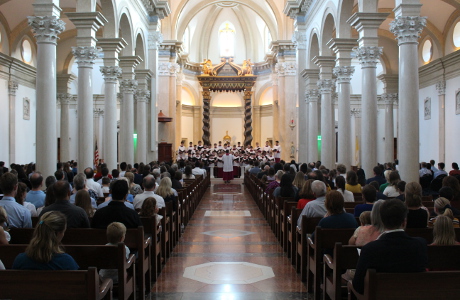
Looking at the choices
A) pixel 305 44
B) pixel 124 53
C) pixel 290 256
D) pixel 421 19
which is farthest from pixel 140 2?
pixel 290 256

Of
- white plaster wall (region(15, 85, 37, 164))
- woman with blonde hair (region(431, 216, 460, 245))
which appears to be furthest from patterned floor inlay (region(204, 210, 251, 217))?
white plaster wall (region(15, 85, 37, 164))

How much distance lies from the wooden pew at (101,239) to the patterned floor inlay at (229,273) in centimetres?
102

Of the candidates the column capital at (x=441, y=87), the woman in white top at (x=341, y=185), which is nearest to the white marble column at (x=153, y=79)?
the column capital at (x=441, y=87)

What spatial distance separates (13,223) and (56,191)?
2.69 ft

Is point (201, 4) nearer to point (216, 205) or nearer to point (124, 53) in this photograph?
point (124, 53)

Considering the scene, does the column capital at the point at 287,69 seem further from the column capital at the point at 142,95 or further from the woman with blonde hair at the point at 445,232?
the woman with blonde hair at the point at 445,232

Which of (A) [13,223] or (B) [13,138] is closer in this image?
(A) [13,223]

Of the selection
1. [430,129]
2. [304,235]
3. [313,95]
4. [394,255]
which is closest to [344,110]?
[313,95]

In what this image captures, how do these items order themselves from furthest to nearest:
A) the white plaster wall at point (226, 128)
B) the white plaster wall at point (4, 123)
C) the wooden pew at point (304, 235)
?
the white plaster wall at point (226, 128) → the white plaster wall at point (4, 123) → the wooden pew at point (304, 235)

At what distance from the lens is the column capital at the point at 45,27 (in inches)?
432

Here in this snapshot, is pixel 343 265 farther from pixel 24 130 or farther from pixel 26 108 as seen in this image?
pixel 26 108

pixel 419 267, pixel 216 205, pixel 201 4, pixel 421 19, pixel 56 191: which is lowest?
pixel 216 205

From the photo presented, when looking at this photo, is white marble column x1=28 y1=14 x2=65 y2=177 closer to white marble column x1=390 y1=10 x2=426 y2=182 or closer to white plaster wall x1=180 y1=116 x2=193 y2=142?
white marble column x1=390 y1=10 x2=426 y2=182

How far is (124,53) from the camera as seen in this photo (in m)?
19.9
